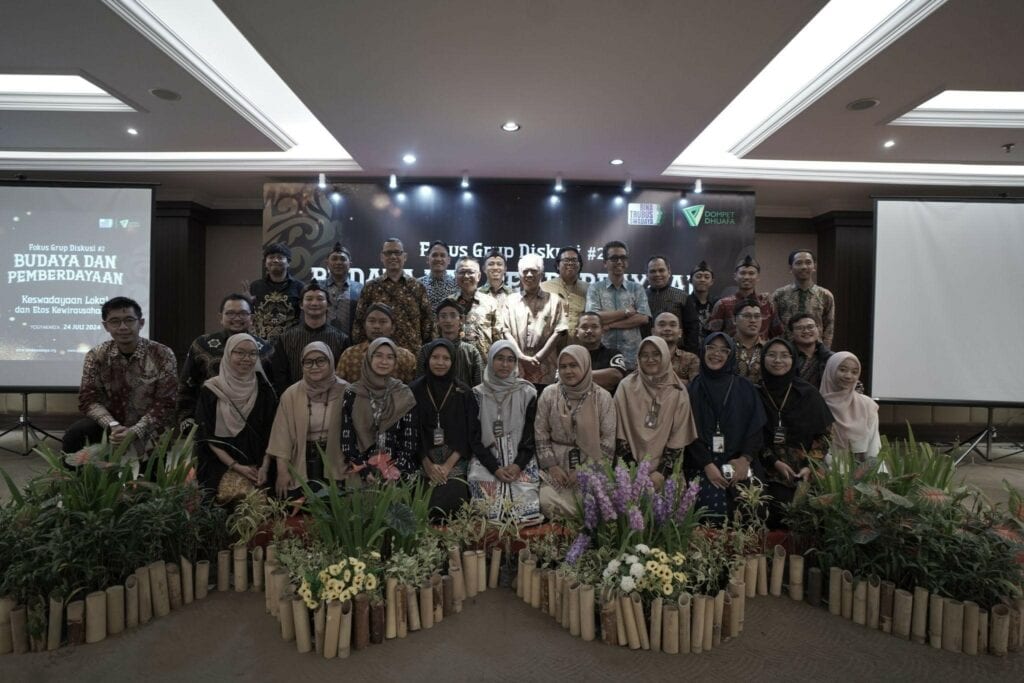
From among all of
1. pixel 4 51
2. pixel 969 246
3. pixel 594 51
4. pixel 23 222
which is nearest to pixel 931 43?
pixel 594 51

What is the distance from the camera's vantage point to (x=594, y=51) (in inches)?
131

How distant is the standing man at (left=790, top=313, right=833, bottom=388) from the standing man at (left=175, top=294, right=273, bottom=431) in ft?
11.4

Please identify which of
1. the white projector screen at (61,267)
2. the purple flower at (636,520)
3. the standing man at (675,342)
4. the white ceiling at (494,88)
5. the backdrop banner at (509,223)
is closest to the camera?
the purple flower at (636,520)

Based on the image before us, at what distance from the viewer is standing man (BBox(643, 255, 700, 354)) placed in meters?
4.64

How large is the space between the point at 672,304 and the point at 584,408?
1895 millimetres

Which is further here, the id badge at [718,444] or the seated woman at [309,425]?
the id badge at [718,444]

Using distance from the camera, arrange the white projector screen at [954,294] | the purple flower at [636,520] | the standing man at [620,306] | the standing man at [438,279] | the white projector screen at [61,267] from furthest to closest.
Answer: the white projector screen at [954,294] < the white projector screen at [61,267] < the standing man at [438,279] < the standing man at [620,306] < the purple flower at [636,520]

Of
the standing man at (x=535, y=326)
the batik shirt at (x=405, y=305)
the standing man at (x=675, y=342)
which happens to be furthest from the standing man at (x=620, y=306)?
the batik shirt at (x=405, y=305)

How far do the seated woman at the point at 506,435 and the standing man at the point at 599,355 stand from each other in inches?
26.6

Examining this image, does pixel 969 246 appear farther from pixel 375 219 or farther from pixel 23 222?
pixel 23 222

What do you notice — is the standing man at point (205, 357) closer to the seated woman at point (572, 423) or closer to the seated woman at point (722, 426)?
the seated woman at point (572, 423)

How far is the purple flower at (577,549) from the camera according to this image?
88.6 inches

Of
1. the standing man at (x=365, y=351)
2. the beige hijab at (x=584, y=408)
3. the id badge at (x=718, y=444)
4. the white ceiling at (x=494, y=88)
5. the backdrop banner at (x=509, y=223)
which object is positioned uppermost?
the white ceiling at (x=494, y=88)

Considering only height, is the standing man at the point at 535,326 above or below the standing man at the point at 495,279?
below
